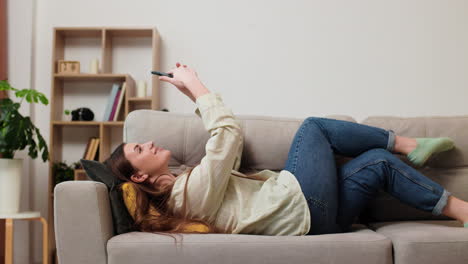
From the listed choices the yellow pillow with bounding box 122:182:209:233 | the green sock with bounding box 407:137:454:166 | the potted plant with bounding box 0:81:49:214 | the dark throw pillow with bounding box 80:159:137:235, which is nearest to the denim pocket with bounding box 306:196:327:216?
the yellow pillow with bounding box 122:182:209:233

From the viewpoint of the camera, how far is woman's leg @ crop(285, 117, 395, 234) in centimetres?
164

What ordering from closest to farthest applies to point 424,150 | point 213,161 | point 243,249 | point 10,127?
point 243,249 → point 213,161 → point 424,150 → point 10,127

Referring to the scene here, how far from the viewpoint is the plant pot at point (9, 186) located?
108 inches

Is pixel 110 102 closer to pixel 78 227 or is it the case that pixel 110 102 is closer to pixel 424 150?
pixel 78 227

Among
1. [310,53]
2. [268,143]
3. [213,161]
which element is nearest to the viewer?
[213,161]

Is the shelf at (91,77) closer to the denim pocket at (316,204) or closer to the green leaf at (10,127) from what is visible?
the green leaf at (10,127)

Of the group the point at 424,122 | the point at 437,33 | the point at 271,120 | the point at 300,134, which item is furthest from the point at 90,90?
A: the point at 437,33

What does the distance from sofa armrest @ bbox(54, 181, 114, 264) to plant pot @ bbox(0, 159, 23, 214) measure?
57.9 inches

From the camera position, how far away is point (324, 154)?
1.77 m

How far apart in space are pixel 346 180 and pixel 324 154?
0.13 meters

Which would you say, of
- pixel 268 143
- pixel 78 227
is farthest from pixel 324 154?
pixel 78 227

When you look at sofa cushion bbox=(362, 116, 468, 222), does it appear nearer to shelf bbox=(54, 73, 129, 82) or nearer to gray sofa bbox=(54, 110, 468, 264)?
gray sofa bbox=(54, 110, 468, 264)

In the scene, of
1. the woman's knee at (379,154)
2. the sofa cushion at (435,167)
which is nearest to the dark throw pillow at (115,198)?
the woman's knee at (379,154)

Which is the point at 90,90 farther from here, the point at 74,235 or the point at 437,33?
the point at 437,33
